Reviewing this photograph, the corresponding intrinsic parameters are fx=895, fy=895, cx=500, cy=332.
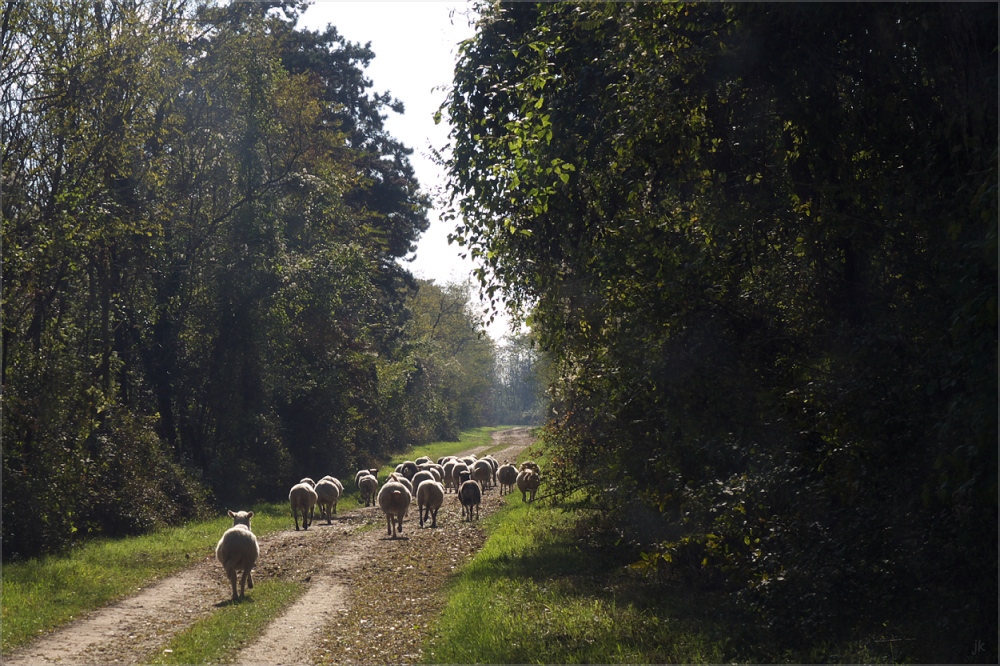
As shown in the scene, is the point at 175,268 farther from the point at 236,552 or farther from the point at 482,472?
the point at 236,552

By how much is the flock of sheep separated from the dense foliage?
19.8 ft

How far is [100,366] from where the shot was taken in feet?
74.2

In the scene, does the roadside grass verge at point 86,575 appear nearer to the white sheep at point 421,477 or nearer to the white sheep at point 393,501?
the white sheep at point 393,501

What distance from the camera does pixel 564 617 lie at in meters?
11.1

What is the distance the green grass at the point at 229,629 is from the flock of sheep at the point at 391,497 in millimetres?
621

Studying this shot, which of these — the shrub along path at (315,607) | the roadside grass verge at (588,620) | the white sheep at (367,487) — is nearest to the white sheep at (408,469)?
the white sheep at (367,487)

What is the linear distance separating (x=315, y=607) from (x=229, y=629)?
5.86ft

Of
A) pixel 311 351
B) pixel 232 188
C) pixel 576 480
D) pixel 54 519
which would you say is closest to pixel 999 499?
pixel 576 480

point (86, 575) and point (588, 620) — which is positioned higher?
point (86, 575)

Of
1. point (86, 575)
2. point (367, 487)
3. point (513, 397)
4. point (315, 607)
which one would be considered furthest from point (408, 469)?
point (513, 397)

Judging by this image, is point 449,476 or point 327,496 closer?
point 327,496

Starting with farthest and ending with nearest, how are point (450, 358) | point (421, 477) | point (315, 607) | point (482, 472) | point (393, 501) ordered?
point (450, 358) → point (482, 472) → point (421, 477) → point (393, 501) → point (315, 607)

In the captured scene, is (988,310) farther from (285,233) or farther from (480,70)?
(285,233)

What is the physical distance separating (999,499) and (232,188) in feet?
93.3
